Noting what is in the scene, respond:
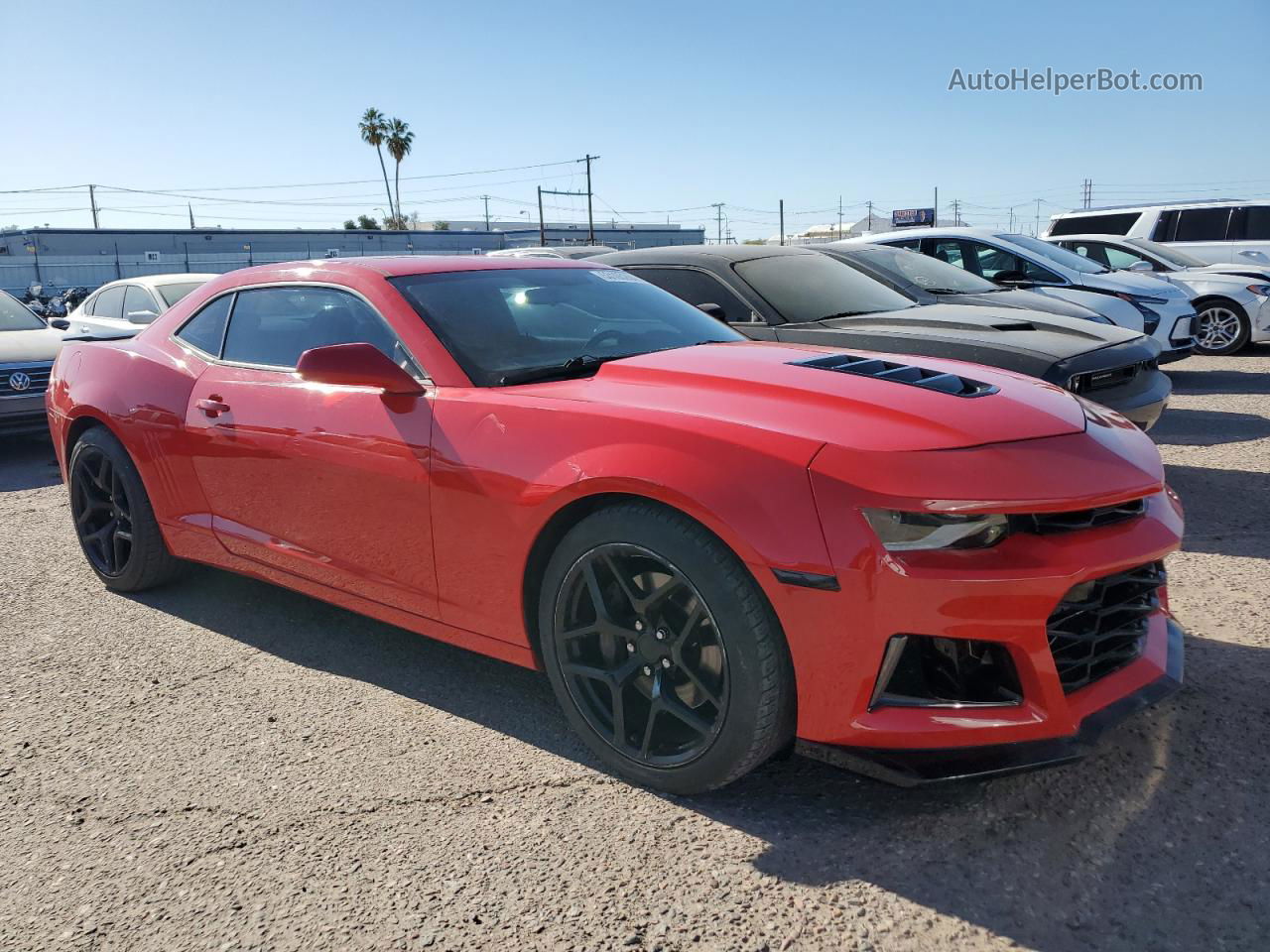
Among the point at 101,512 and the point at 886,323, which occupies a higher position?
the point at 886,323

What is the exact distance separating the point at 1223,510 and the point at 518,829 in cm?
446

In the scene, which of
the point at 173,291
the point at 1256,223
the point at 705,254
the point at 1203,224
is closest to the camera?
the point at 705,254

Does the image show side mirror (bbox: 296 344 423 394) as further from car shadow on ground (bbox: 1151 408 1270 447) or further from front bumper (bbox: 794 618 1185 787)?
car shadow on ground (bbox: 1151 408 1270 447)

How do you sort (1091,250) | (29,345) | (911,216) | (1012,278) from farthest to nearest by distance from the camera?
(911,216), (1091,250), (1012,278), (29,345)

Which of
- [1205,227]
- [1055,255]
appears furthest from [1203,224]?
[1055,255]

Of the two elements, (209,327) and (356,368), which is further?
(209,327)

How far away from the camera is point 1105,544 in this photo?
2314mm

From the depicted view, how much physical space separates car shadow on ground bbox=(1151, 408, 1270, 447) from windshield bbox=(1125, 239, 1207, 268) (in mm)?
4825

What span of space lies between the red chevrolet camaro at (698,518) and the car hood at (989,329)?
205 centimetres

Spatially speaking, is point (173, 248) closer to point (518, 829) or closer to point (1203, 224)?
point (1203, 224)

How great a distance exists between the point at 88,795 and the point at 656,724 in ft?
5.27

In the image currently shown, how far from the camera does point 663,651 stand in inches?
100

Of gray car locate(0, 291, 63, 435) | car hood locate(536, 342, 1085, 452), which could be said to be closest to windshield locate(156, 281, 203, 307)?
gray car locate(0, 291, 63, 435)

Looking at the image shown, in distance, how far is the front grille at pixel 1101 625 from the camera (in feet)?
7.57
